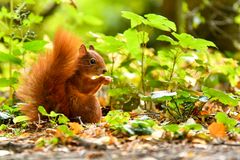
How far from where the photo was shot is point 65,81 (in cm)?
361

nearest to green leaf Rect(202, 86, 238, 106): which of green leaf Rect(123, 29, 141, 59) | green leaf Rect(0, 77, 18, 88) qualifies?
green leaf Rect(123, 29, 141, 59)

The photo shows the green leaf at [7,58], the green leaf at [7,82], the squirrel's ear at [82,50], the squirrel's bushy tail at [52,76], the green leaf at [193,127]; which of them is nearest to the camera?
the green leaf at [193,127]

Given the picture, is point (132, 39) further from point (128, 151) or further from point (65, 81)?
point (128, 151)

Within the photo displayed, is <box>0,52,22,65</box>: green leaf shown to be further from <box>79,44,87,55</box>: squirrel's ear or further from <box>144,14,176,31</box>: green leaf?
<box>144,14,176,31</box>: green leaf

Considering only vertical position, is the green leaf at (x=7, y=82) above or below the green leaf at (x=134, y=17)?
below

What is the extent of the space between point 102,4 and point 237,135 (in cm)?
774

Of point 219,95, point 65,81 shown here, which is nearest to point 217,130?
point 219,95

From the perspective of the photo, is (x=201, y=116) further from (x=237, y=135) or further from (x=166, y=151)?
(x=166, y=151)

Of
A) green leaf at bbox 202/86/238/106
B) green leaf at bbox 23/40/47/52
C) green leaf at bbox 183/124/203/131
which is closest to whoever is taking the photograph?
green leaf at bbox 183/124/203/131

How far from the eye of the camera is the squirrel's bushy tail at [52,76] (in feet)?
11.7

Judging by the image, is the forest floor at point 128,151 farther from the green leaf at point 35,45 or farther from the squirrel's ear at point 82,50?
the green leaf at point 35,45

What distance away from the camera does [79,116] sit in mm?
3693

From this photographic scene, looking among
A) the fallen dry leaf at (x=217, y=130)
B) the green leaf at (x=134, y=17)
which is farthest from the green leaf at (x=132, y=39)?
the fallen dry leaf at (x=217, y=130)

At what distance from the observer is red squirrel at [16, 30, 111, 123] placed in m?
3.58
